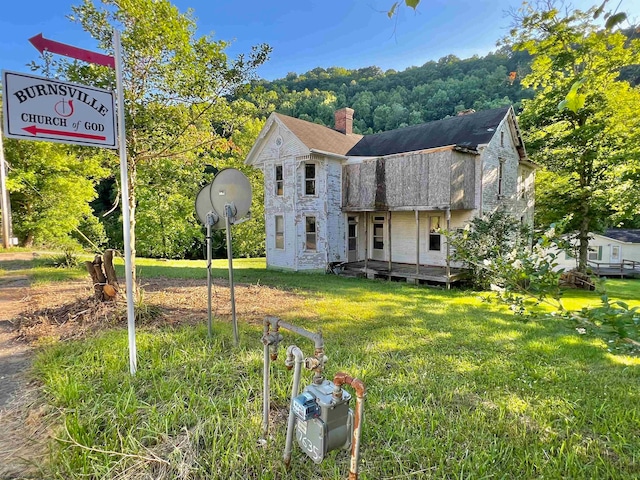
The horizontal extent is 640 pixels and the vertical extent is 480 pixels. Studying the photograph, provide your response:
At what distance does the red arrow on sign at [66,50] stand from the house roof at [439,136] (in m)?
13.3

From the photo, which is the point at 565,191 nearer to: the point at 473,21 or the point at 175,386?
the point at 473,21

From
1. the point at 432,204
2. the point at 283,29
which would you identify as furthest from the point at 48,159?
the point at 432,204

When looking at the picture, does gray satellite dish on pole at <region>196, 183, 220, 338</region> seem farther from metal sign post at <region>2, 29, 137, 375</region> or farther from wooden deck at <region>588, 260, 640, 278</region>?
wooden deck at <region>588, 260, 640, 278</region>

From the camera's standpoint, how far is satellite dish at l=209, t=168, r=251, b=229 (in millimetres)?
4926

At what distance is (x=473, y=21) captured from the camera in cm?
321

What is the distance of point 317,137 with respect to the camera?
16812mm

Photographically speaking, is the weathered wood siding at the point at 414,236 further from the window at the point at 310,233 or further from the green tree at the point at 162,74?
the green tree at the point at 162,74

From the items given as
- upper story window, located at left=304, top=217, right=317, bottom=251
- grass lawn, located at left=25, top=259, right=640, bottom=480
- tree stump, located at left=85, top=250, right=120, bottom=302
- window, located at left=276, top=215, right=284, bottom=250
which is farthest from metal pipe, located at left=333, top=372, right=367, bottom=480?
window, located at left=276, top=215, right=284, bottom=250

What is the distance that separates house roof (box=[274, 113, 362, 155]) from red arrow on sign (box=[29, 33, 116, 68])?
39.7 ft

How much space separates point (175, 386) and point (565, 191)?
18.4m

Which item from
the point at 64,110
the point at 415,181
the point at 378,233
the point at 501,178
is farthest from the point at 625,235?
the point at 64,110

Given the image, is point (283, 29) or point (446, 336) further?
point (283, 29)

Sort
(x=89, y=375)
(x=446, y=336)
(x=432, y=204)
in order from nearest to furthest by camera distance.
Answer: (x=89, y=375) < (x=446, y=336) < (x=432, y=204)

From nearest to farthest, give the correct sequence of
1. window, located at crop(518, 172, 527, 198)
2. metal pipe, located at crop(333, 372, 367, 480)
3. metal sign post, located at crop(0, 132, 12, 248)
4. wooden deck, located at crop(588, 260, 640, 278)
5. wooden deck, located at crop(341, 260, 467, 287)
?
metal pipe, located at crop(333, 372, 367, 480)
metal sign post, located at crop(0, 132, 12, 248)
wooden deck, located at crop(341, 260, 467, 287)
window, located at crop(518, 172, 527, 198)
wooden deck, located at crop(588, 260, 640, 278)
